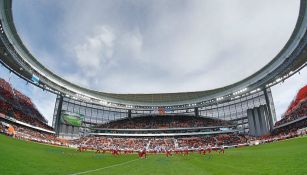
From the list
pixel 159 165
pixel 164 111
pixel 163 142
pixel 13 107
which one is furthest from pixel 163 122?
pixel 159 165

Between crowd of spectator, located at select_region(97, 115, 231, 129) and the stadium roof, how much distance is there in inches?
233

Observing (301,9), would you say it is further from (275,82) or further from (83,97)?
(83,97)

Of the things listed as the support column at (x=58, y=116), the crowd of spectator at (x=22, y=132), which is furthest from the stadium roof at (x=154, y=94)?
the crowd of spectator at (x=22, y=132)

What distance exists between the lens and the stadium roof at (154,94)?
1779 inches

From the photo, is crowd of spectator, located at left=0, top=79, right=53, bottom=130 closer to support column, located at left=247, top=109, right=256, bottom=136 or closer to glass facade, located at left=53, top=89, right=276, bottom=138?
glass facade, located at left=53, top=89, right=276, bottom=138

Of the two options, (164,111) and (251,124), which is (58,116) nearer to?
(164,111)

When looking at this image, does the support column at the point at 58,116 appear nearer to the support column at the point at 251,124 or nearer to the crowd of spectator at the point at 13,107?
the crowd of spectator at the point at 13,107

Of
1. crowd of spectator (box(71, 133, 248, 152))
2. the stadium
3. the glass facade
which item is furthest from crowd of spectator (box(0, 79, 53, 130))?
the glass facade

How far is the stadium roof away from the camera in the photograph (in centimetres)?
4519

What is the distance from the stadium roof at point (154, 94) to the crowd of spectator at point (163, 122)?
5.93 metres

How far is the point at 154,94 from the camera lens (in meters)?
87.8

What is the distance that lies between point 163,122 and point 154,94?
11.4 m

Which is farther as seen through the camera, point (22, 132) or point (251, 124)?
point (251, 124)

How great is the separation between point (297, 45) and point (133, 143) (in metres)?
50.4
